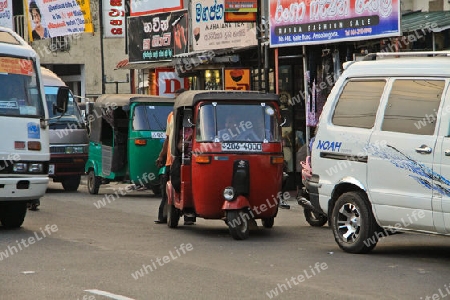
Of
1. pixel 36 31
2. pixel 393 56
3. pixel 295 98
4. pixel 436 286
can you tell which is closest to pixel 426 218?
pixel 436 286

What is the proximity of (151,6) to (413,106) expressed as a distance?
21059 mm

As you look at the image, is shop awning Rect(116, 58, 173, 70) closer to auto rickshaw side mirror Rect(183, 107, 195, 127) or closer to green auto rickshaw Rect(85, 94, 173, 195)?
green auto rickshaw Rect(85, 94, 173, 195)

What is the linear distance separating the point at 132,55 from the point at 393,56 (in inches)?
824

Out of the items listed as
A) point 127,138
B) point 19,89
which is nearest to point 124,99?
point 127,138

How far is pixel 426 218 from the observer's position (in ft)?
35.9

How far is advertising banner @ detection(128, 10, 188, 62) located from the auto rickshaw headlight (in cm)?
1514

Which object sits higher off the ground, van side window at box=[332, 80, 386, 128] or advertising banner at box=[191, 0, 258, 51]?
advertising banner at box=[191, 0, 258, 51]

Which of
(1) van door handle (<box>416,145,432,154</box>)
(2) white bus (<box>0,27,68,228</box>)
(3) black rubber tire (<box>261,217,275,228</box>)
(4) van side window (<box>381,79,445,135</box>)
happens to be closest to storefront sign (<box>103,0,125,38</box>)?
(2) white bus (<box>0,27,68,228</box>)

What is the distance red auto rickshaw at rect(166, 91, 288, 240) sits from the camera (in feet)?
45.2

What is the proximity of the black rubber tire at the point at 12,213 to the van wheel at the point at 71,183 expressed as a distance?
8755 mm

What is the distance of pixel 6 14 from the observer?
127 feet

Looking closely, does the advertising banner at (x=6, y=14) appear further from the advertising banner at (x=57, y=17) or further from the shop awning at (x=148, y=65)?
the shop awning at (x=148, y=65)

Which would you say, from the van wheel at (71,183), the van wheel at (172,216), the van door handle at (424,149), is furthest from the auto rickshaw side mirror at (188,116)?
the van wheel at (71,183)

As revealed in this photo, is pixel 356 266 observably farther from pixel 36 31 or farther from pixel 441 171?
pixel 36 31
